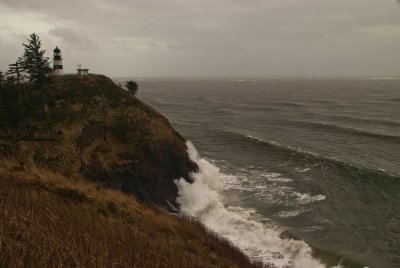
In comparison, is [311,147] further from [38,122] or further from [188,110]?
[188,110]

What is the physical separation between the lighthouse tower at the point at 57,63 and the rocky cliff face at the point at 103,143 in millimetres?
10789

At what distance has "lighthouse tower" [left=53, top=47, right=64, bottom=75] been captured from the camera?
193 feet

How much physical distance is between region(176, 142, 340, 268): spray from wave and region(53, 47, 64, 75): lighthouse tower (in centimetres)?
3105


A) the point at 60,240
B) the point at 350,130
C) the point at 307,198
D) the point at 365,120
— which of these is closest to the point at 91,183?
the point at 307,198

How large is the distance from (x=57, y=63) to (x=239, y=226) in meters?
43.6

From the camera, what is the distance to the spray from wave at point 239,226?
25.1 metres

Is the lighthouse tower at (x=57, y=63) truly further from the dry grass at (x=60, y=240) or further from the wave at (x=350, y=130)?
the dry grass at (x=60, y=240)

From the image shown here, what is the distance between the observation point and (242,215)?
3197 cm

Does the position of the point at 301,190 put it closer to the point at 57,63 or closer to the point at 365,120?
the point at 57,63

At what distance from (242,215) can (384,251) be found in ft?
36.3

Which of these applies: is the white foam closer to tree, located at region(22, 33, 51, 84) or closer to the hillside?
the hillside

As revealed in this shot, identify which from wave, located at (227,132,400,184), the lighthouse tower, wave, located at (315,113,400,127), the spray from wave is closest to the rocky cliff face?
the spray from wave

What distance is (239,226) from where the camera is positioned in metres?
29.8

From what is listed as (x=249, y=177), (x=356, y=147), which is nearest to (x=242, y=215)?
(x=249, y=177)
